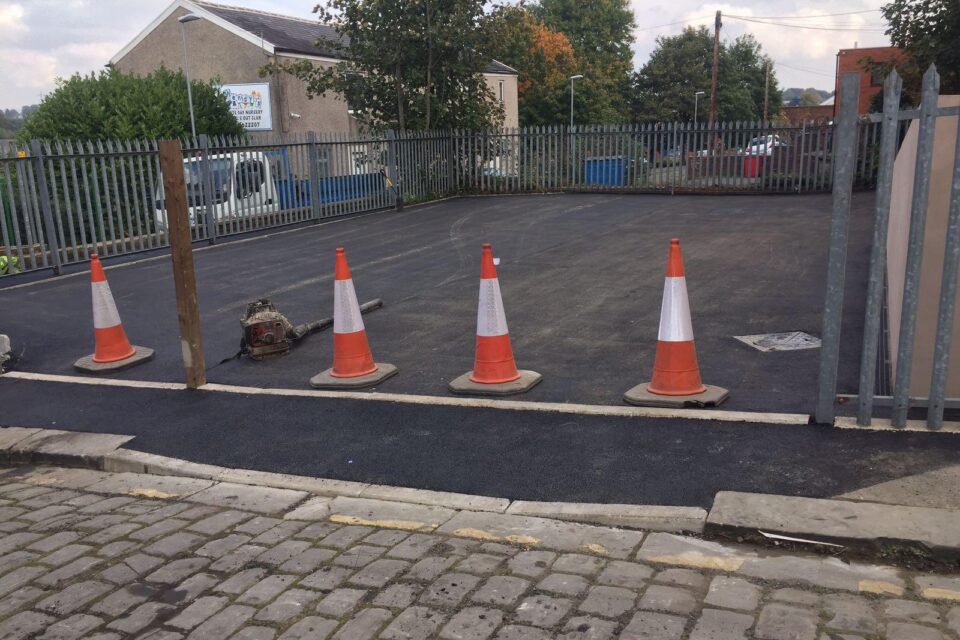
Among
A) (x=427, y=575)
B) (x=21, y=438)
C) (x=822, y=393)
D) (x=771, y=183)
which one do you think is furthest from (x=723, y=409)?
(x=771, y=183)

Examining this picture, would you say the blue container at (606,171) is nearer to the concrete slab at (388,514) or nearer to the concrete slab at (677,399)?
the concrete slab at (677,399)

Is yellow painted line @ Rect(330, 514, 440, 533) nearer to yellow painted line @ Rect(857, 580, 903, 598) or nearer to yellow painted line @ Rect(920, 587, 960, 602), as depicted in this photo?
yellow painted line @ Rect(857, 580, 903, 598)

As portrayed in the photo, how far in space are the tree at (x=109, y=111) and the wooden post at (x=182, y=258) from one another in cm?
1869

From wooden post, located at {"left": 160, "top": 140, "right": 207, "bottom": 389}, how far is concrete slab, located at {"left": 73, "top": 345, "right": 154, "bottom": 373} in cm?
110

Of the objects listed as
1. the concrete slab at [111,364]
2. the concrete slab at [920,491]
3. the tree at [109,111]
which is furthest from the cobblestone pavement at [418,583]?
the tree at [109,111]

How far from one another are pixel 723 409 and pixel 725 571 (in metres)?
2.01

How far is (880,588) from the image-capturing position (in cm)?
329

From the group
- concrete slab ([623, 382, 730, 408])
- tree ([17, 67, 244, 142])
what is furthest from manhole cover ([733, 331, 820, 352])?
tree ([17, 67, 244, 142])

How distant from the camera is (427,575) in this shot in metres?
3.58

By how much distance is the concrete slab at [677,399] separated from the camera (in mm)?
5387

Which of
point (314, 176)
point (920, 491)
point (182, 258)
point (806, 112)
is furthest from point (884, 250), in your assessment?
point (806, 112)

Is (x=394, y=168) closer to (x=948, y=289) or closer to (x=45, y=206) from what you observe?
(x=45, y=206)

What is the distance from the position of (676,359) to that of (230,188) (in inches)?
464

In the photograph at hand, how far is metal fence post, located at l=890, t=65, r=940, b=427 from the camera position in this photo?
13.9 ft
